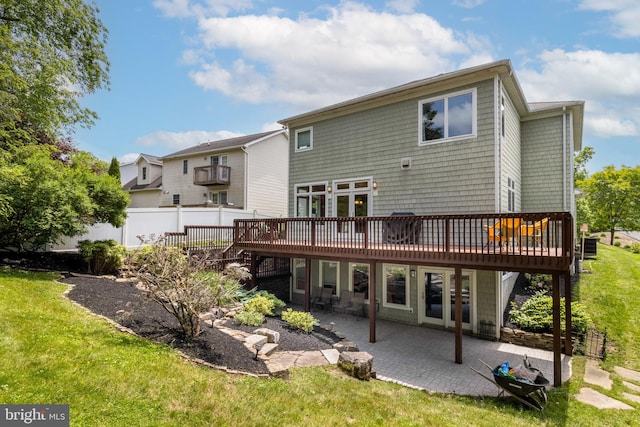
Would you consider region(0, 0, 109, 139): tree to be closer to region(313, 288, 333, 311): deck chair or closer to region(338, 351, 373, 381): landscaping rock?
region(338, 351, 373, 381): landscaping rock

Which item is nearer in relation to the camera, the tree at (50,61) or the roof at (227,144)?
the tree at (50,61)

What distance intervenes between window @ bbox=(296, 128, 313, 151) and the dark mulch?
738 cm

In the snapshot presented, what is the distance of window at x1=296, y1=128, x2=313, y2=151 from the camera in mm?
13172

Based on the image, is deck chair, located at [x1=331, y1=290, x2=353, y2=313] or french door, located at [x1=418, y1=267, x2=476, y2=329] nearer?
french door, located at [x1=418, y1=267, x2=476, y2=329]

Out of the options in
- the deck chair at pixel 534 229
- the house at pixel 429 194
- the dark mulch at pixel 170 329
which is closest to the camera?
the dark mulch at pixel 170 329

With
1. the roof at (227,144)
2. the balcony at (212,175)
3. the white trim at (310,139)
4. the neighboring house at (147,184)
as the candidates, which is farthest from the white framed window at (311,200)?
the neighboring house at (147,184)

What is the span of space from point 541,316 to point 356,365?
235 inches

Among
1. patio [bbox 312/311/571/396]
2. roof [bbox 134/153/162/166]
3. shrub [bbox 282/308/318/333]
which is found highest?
roof [bbox 134/153/162/166]

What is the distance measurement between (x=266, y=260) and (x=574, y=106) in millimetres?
12190

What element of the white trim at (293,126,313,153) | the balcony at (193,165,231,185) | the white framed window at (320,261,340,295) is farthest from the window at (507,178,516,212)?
the balcony at (193,165,231,185)

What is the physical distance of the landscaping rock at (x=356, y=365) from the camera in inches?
235

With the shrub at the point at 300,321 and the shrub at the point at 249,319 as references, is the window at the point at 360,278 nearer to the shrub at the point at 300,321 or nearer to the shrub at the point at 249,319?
the shrub at the point at 300,321

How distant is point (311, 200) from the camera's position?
1305 centimetres

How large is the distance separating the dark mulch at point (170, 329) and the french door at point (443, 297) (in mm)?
3644
